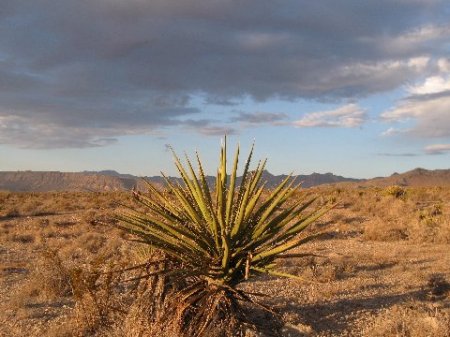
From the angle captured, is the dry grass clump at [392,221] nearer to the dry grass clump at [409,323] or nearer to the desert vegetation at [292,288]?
the desert vegetation at [292,288]

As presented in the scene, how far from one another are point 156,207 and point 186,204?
427mm

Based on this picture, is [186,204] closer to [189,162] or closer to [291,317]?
[189,162]

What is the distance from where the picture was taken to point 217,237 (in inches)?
229

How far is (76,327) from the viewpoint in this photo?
271 inches

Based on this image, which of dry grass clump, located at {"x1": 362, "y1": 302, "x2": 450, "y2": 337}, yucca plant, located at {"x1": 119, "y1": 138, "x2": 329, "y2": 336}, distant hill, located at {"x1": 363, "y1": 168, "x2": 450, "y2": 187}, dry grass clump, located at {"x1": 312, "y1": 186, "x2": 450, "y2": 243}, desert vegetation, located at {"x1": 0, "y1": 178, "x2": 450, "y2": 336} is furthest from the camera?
distant hill, located at {"x1": 363, "y1": 168, "x2": 450, "y2": 187}

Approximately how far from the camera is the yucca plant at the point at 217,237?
19.3ft

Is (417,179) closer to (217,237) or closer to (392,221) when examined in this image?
(392,221)

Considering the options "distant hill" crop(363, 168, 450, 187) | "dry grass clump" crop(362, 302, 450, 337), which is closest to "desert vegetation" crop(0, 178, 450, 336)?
"dry grass clump" crop(362, 302, 450, 337)

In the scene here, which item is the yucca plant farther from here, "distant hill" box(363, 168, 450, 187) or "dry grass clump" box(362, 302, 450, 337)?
"distant hill" box(363, 168, 450, 187)

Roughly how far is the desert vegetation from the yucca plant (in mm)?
Result: 340

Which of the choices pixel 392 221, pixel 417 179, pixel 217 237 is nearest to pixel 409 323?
pixel 217 237

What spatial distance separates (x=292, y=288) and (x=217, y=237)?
13.0ft

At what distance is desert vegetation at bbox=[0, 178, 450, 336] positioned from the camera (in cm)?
667

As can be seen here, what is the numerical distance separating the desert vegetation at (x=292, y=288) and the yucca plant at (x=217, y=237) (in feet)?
1.11
